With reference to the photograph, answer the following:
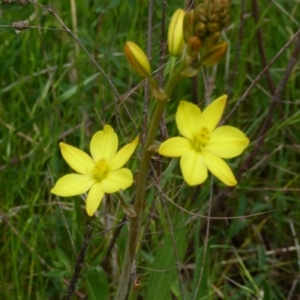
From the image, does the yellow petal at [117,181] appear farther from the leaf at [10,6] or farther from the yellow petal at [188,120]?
the leaf at [10,6]

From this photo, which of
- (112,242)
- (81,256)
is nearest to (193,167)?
(81,256)

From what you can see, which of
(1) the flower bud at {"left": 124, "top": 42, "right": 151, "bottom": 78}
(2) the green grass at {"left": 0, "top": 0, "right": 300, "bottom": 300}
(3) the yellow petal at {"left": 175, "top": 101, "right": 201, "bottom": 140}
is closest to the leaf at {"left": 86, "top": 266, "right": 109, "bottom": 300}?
(2) the green grass at {"left": 0, "top": 0, "right": 300, "bottom": 300}

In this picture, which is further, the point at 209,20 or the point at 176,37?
the point at 176,37

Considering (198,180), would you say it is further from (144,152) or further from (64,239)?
(64,239)

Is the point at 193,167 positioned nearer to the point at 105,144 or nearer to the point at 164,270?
the point at 105,144

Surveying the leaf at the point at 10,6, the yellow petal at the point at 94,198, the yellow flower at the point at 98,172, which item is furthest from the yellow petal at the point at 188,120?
the leaf at the point at 10,6

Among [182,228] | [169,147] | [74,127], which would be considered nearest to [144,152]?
[169,147]
